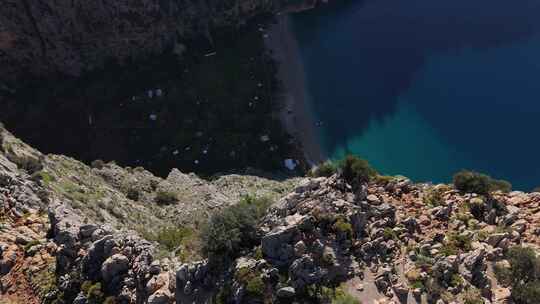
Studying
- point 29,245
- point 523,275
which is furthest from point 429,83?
point 29,245

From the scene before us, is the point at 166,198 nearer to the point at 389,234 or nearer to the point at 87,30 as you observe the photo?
the point at 389,234

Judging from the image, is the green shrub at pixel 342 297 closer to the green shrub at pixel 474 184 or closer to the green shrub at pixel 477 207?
the green shrub at pixel 477 207

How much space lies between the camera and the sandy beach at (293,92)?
71.8 m

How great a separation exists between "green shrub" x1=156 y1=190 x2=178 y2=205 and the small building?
19.7m

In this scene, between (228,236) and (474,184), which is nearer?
(228,236)

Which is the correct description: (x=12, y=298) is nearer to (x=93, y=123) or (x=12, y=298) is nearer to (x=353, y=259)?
(x=353, y=259)

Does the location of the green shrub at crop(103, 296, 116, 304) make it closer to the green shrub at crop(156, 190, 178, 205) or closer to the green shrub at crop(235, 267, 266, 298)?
the green shrub at crop(235, 267, 266, 298)

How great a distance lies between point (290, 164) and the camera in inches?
2702

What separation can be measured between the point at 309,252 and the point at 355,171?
8567 mm

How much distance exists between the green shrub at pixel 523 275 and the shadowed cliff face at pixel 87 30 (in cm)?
6194

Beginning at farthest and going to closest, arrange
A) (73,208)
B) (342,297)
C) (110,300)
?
(73,208) → (110,300) → (342,297)

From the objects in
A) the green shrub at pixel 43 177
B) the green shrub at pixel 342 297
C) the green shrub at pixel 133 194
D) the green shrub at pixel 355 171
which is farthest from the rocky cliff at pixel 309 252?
the green shrub at pixel 133 194

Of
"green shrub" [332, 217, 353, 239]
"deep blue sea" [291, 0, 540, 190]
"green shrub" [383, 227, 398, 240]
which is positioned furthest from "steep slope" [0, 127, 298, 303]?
"deep blue sea" [291, 0, 540, 190]

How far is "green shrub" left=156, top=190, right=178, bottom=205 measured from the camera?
5303cm
